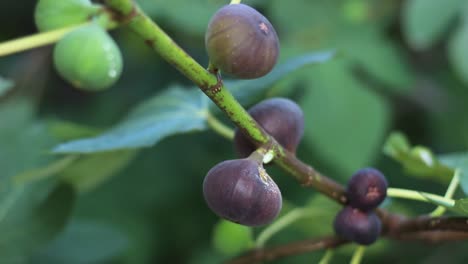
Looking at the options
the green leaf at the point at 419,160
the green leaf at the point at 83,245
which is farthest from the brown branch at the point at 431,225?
the green leaf at the point at 83,245

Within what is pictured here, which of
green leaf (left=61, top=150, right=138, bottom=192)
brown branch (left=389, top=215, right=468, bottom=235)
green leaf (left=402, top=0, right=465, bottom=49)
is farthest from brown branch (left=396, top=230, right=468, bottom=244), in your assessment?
green leaf (left=402, top=0, right=465, bottom=49)

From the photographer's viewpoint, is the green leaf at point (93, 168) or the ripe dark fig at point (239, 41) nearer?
the ripe dark fig at point (239, 41)

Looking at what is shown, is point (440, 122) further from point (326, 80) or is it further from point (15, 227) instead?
point (15, 227)

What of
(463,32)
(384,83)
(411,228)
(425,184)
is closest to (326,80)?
(384,83)

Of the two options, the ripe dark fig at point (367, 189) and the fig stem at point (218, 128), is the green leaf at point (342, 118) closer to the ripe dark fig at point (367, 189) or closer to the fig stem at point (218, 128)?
the fig stem at point (218, 128)

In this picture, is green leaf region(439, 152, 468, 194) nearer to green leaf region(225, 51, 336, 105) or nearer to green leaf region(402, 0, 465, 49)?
green leaf region(225, 51, 336, 105)

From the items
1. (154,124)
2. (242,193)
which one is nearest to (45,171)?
(154,124)
